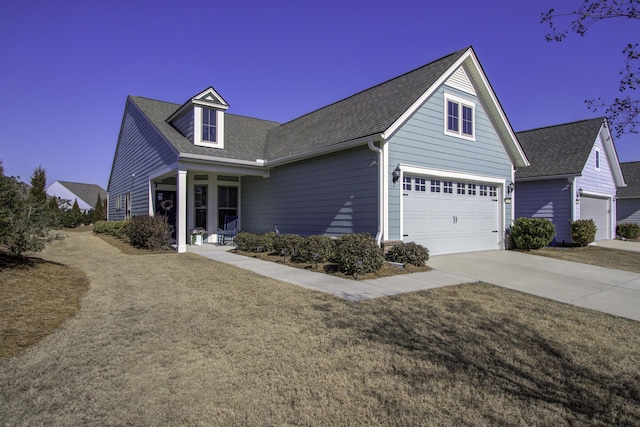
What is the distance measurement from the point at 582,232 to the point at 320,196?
39.5 ft

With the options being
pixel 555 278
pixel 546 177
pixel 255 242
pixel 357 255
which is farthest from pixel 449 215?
pixel 546 177

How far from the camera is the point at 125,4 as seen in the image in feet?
34.7

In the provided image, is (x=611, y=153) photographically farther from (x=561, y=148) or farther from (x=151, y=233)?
(x=151, y=233)

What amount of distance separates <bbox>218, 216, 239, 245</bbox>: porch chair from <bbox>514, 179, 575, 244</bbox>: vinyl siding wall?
46.8 ft

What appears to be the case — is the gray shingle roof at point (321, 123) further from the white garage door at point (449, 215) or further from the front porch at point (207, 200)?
the white garage door at point (449, 215)

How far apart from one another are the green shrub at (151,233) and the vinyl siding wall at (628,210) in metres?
30.9

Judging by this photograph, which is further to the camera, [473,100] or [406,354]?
[473,100]

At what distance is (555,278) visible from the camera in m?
8.84

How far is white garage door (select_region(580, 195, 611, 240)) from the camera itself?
1825 centimetres

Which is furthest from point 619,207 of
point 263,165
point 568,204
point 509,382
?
point 509,382

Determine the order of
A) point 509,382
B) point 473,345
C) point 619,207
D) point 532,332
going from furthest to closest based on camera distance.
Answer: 1. point 619,207
2. point 532,332
3. point 473,345
4. point 509,382

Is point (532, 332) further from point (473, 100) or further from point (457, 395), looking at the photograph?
point (473, 100)

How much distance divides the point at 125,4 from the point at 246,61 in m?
5.25

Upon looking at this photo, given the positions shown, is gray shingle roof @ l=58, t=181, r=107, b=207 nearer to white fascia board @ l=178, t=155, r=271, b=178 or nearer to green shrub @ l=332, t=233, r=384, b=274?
white fascia board @ l=178, t=155, r=271, b=178
